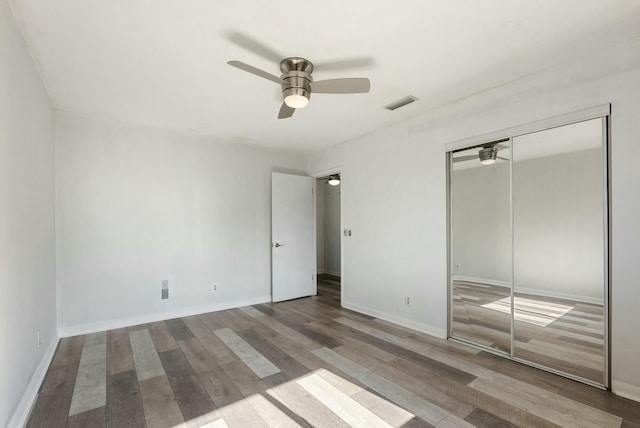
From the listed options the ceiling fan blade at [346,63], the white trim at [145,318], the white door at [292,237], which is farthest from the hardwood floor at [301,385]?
the ceiling fan blade at [346,63]

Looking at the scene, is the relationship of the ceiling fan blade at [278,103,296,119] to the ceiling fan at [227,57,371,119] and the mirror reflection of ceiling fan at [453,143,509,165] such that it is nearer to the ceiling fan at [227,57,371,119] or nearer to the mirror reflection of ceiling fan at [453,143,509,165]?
the ceiling fan at [227,57,371,119]

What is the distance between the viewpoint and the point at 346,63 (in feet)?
7.72

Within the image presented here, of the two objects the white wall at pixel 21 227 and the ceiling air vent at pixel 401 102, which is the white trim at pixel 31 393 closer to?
the white wall at pixel 21 227

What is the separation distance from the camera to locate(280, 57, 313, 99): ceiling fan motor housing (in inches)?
90.2

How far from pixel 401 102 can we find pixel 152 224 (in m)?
3.49

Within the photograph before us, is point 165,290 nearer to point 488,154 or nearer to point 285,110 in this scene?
point 285,110

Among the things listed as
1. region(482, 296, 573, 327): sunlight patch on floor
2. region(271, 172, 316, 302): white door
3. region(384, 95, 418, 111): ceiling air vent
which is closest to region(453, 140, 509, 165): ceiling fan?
region(384, 95, 418, 111): ceiling air vent

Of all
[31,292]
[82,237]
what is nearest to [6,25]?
[31,292]

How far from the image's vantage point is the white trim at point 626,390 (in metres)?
2.10

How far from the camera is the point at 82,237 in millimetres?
3498

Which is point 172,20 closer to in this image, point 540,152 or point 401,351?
point 540,152

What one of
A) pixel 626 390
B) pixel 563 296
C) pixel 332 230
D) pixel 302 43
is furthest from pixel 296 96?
pixel 332 230

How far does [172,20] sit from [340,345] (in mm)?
3122

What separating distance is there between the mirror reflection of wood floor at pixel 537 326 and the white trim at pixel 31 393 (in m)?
3.68
